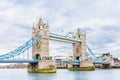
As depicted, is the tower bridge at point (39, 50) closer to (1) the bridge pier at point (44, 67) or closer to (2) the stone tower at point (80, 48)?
(1) the bridge pier at point (44, 67)

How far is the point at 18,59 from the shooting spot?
5800 cm

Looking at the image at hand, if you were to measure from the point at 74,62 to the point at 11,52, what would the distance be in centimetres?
2813

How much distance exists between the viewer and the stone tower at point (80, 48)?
88812 millimetres

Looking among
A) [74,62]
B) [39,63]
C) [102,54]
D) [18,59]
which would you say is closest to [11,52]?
[18,59]

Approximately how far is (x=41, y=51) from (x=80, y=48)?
27.3 metres

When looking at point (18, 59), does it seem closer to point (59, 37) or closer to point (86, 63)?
point (59, 37)

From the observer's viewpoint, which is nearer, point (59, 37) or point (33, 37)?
point (33, 37)

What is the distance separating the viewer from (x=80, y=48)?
88.7m

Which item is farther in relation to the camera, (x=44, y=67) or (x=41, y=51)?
(x=41, y=51)

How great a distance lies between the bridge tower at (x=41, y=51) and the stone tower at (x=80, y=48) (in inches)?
977

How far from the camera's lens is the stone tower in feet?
291

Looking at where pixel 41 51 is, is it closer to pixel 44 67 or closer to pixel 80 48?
pixel 44 67

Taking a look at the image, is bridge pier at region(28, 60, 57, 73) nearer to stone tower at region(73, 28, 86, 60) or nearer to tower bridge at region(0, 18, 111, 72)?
tower bridge at region(0, 18, 111, 72)

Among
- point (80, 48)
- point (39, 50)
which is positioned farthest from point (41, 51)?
point (80, 48)
